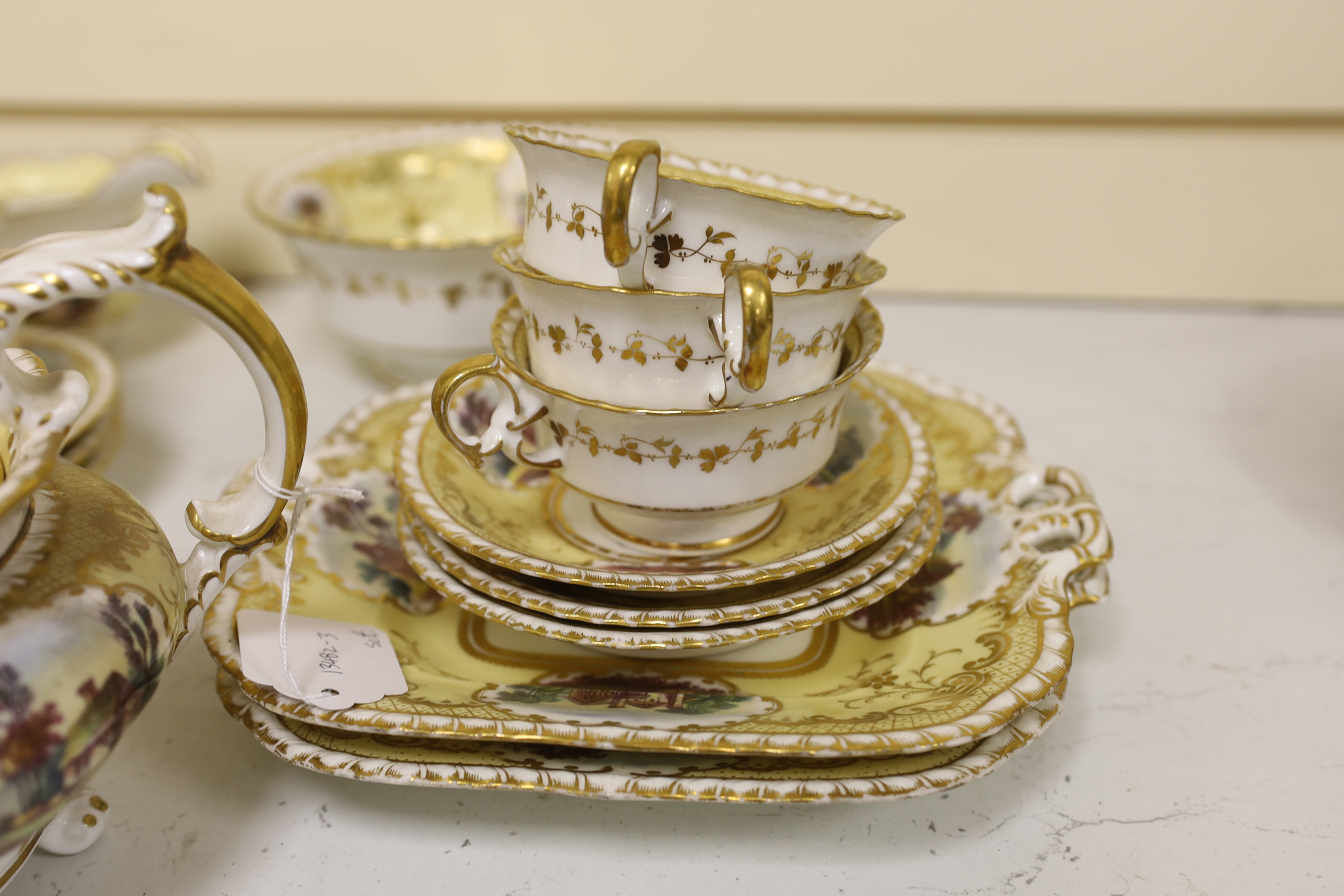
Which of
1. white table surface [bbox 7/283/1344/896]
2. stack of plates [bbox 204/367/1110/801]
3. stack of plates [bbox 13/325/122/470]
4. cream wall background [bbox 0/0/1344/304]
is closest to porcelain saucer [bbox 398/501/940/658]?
stack of plates [bbox 204/367/1110/801]

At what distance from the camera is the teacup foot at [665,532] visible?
0.61 m

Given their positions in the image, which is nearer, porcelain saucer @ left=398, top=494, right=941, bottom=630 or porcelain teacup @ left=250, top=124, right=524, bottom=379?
porcelain saucer @ left=398, top=494, right=941, bottom=630

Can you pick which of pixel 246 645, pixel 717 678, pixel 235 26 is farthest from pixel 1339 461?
pixel 235 26

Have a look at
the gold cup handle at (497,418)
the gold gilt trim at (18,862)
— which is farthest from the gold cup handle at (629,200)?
the gold gilt trim at (18,862)

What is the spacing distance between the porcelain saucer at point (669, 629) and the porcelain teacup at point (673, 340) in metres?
0.12

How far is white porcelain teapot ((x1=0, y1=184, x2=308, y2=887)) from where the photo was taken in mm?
349

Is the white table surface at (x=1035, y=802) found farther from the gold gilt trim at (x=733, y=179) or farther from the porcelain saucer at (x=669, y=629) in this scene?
the gold gilt trim at (x=733, y=179)

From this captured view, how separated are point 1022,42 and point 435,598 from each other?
2.97 ft

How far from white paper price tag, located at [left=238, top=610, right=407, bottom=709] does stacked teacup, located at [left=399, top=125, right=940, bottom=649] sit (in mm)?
62

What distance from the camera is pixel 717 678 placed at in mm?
571

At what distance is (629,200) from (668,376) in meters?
0.12

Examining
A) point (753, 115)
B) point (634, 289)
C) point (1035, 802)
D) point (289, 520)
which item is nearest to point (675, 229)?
point (634, 289)

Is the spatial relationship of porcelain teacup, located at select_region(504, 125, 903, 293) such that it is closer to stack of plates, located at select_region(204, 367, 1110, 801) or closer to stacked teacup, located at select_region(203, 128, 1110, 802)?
stacked teacup, located at select_region(203, 128, 1110, 802)

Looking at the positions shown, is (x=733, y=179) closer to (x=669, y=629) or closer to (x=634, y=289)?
(x=634, y=289)
